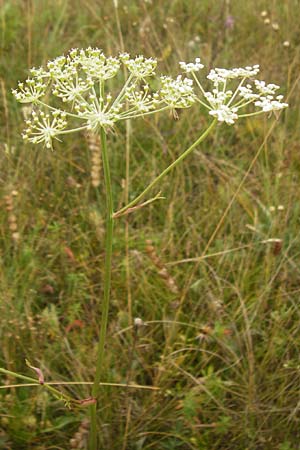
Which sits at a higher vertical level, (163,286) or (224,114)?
(224,114)

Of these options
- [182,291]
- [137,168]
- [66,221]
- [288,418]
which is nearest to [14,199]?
[66,221]

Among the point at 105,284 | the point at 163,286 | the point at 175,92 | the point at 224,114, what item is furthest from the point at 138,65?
the point at 163,286

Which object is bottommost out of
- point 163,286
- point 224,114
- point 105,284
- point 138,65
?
point 163,286

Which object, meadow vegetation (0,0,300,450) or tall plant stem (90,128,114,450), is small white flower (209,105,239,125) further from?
meadow vegetation (0,0,300,450)

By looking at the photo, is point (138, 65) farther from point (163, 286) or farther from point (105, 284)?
point (163, 286)

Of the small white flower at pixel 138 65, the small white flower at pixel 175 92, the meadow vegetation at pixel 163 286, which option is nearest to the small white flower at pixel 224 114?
the small white flower at pixel 175 92

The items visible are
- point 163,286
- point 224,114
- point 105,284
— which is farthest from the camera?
point 163,286

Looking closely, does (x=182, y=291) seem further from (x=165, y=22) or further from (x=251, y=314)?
(x=165, y=22)

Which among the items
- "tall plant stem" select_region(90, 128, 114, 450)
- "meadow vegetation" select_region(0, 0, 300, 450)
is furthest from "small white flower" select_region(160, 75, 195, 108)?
"meadow vegetation" select_region(0, 0, 300, 450)

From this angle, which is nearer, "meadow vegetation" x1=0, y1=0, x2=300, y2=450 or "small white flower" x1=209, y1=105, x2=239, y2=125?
"small white flower" x1=209, y1=105, x2=239, y2=125
